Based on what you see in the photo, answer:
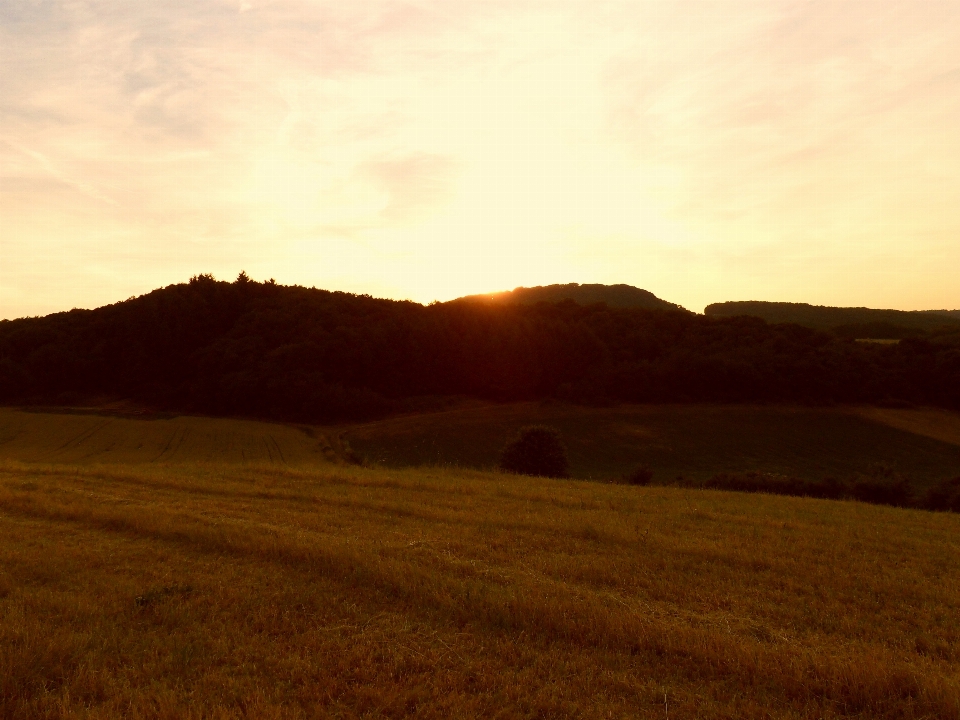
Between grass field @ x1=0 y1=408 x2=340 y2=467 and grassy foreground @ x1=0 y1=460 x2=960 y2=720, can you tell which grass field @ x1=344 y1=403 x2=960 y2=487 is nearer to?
grass field @ x1=0 y1=408 x2=340 y2=467

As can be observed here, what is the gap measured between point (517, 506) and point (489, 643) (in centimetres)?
729

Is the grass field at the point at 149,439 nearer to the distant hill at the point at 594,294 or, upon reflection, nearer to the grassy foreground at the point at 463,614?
the grassy foreground at the point at 463,614

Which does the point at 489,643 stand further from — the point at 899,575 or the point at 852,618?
the point at 899,575

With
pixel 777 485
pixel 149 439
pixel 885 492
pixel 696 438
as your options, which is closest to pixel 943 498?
pixel 885 492

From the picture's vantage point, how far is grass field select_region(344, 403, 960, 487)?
52125mm

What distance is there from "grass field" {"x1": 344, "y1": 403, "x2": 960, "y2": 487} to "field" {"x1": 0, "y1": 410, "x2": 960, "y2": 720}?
36032mm

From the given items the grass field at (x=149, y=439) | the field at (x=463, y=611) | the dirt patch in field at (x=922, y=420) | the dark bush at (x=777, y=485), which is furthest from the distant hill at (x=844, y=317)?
the field at (x=463, y=611)

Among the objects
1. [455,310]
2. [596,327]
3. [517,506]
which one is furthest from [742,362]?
[517,506]

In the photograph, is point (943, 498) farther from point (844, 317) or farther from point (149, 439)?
point (844, 317)

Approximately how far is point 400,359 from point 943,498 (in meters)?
57.3

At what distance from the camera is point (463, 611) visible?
6836mm

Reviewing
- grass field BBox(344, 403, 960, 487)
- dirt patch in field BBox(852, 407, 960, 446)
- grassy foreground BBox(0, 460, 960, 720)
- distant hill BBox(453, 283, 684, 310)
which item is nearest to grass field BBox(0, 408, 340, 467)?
grass field BBox(344, 403, 960, 487)

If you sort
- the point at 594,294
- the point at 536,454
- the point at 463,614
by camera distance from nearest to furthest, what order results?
the point at 463,614, the point at 536,454, the point at 594,294

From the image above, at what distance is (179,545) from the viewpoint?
31.3 ft
